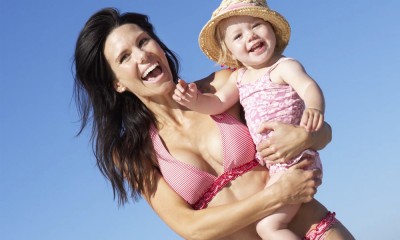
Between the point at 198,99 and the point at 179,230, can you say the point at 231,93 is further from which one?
the point at 179,230

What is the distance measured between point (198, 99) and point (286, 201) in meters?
1.19

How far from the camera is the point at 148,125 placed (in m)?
6.77

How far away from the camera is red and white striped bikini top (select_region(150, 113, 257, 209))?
6109 millimetres

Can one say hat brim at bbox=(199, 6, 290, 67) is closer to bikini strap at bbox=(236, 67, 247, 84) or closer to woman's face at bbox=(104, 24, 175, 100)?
bikini strap at bbox=(236, 67, 247, 84)

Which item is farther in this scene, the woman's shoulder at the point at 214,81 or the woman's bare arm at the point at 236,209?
the woman's shoulder at the point at 214,81

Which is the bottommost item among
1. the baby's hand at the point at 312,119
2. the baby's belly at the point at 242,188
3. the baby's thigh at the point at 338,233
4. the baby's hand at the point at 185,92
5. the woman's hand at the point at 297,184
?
the baby's thigh at the point at 338,233

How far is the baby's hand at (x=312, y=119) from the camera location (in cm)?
536

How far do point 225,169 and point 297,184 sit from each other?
83 centimetres

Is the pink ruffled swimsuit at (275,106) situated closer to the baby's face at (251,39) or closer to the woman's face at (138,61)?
the baby's face at (251,39)

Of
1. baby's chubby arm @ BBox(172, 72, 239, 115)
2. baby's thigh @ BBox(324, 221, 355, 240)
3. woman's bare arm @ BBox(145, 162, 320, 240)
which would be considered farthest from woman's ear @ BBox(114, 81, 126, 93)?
baby's thigh @ BBox(324, 221, 355, 240)

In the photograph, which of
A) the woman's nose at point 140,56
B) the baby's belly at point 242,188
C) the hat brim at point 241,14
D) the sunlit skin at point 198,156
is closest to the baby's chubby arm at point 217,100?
the sunlit skin at point 198,156

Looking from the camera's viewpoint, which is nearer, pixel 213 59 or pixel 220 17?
pixel 220 17

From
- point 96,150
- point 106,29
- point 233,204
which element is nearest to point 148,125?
point 96,150

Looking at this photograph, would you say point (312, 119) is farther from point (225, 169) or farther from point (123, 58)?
point (123, 58)
